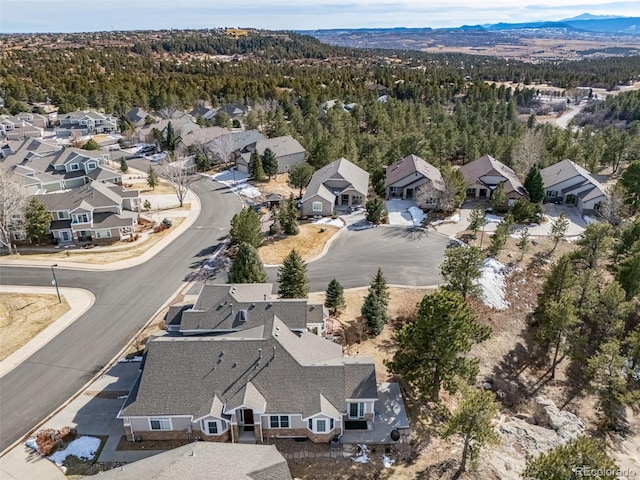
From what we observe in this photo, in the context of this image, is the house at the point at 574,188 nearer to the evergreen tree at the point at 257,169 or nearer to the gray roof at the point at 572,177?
the gray roof at the point at 572,177

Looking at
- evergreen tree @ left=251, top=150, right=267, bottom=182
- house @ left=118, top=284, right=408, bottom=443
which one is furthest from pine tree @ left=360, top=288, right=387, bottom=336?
evergreen tree @ left=251, top=150, right=267, bottom=182

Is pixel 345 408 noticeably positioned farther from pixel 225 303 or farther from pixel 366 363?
pixel 225 303

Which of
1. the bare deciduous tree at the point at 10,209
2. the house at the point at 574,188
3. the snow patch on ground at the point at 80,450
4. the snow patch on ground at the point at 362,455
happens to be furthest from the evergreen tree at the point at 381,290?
the house at the point at 574,188

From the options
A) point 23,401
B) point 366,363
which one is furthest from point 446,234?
point 23,401

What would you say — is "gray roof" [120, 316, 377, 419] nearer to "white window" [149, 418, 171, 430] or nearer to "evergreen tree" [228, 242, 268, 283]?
"white window" [149, 418, 171, 430]

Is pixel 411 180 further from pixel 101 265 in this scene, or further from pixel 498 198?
pixel 101 265

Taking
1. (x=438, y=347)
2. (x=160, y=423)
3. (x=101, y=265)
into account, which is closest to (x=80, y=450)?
(x=160, y=423)
